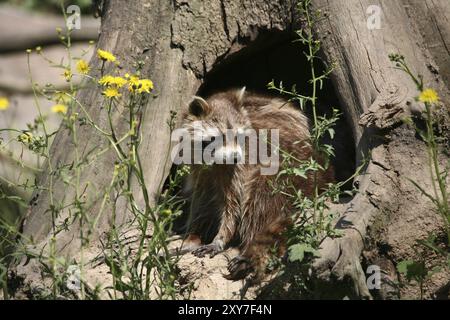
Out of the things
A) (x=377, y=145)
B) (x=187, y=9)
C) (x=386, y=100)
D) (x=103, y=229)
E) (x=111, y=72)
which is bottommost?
(x=103, y=229)

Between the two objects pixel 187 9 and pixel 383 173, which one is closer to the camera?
pixel 383 173

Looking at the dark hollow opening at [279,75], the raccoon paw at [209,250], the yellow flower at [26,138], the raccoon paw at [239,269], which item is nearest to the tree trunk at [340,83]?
the dark hollow opening at [279,75]

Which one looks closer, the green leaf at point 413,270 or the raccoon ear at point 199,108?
the green leaf at point 413,270

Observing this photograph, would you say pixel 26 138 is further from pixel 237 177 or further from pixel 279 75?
pixel 279 75

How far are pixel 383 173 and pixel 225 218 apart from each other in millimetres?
1578

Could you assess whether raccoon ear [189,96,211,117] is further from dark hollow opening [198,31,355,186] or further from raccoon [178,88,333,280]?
dark hollow opening [198,31,355,186]

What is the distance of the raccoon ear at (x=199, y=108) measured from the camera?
5438mm

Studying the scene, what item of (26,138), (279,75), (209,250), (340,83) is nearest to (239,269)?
(209,250)

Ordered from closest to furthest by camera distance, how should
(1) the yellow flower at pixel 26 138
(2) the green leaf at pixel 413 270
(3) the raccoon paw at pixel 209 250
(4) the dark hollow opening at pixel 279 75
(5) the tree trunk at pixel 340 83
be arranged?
(2) the green leaf at pixel 413 270 → (1) the yellow flower at pixel 26 138 → (5) the tree trunk at pixel 340 83 → (3) the raccoon paw at pixel 209 250 → (4) the dark hollow opening at pixel 279 75

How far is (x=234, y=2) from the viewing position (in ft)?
17.8

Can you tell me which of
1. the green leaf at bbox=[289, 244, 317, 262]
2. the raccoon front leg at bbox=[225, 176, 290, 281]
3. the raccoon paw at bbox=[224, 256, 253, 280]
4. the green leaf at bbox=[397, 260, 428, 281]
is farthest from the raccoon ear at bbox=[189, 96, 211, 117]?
the green leaf at bbox=[397, 260, 428, 281]

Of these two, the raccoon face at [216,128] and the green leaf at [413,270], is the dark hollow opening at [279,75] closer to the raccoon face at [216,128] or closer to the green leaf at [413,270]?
the raccoon face at [216,128]

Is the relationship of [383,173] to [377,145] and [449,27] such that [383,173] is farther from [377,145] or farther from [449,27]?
[449,27]
